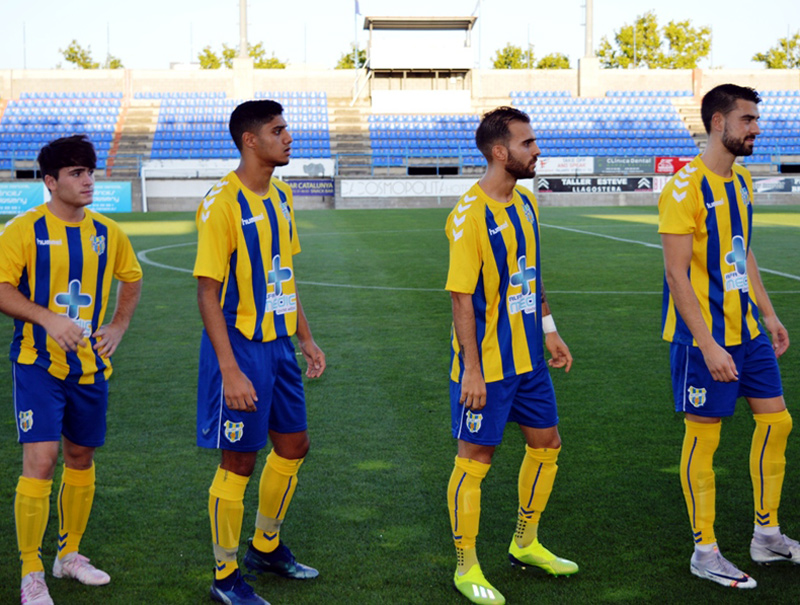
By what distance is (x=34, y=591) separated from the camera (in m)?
3.43

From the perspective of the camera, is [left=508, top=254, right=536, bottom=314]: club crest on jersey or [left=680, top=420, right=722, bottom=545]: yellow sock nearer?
[left=508, top=254, right=536, bottom=314]: club crest on jersey

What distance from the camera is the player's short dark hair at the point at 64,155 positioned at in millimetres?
3498

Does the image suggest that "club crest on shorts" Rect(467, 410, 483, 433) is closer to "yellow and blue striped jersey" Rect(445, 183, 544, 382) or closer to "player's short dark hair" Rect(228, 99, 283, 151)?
"yellow and blue striped jersey" Rect(445, 183, 544, 382)

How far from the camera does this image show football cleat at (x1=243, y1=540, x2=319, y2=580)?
12.3ft

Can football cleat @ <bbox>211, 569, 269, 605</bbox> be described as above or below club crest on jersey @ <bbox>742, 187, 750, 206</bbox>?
below

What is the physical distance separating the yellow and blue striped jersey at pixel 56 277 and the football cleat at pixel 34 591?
755 mm

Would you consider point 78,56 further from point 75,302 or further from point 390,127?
point 75,302

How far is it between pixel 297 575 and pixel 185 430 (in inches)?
91.5

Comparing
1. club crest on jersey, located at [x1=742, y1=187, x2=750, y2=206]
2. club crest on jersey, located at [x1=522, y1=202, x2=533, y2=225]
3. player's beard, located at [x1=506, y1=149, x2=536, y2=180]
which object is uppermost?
player's beard, located at [x1=506, y1=149, x2=536, y2=180]

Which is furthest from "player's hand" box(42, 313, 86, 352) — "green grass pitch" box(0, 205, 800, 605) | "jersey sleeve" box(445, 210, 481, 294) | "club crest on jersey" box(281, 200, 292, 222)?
"jersey sleeve" box(445, 210, 481, 294)

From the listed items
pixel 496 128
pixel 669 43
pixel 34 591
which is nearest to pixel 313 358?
pixel 496 128

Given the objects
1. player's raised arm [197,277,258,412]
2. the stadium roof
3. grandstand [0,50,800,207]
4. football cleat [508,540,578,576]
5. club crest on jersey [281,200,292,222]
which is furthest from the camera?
the stadium roof

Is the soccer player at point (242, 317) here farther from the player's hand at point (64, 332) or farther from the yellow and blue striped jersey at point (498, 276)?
the yellow and blue striped jersey at point (498, 276)

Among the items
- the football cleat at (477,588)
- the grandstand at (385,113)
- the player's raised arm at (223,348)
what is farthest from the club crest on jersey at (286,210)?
the grandstand at (385,113)
